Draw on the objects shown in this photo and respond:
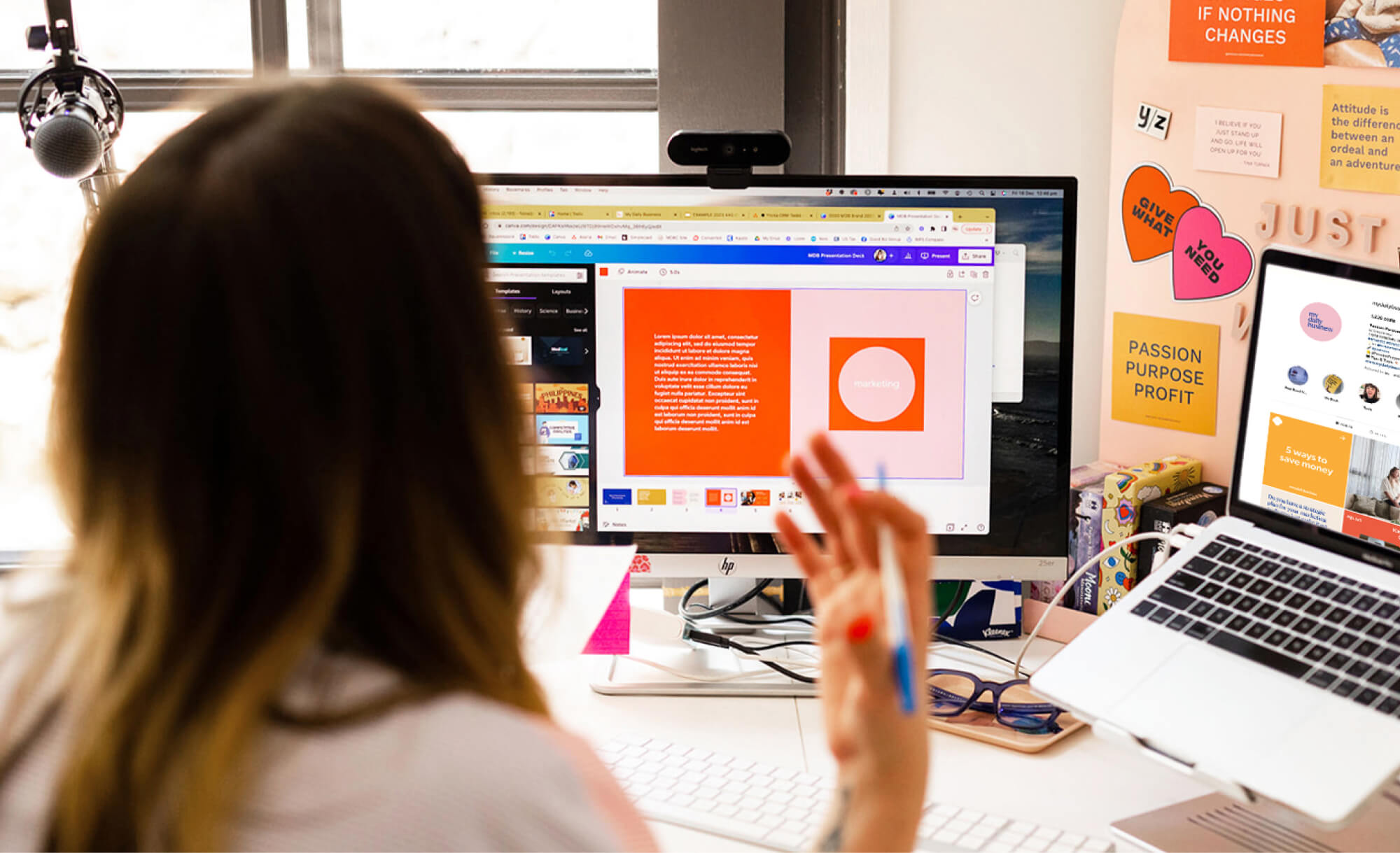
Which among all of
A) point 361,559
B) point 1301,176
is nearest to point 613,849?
point 361,559

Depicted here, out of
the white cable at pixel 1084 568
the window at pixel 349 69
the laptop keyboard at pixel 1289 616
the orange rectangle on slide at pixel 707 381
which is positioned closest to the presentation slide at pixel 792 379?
the orange rectangle on slide at pixel 707 381

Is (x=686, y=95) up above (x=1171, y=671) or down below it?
above

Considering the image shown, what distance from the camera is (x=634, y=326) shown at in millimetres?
1120

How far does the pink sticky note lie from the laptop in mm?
426

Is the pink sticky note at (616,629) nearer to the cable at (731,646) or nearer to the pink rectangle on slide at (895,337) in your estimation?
the cable at (731,646)

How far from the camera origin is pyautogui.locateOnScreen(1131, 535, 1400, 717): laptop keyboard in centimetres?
85

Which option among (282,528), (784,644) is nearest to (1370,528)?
(784,644)

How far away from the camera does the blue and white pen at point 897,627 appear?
486 mm

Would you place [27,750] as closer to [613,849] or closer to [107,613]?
[107,613]

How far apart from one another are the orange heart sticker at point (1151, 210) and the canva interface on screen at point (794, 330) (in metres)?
0.32

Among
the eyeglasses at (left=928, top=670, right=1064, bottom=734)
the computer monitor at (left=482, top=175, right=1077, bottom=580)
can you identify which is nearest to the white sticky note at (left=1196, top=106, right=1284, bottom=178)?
the computer monitor at (left=482, top=175, right=1077, bottom=580)

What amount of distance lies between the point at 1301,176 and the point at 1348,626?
0.55 metres

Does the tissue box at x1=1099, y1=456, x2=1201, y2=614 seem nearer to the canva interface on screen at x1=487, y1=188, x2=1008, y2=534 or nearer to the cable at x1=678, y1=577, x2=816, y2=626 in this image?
the canva interface on screen at x1=487, y1=188, x2=1008, y2=534

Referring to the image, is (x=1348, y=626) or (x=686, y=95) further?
(x=686, y=95)
